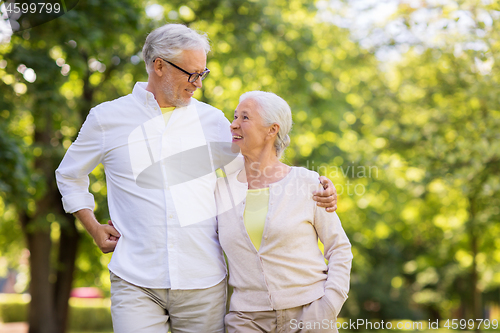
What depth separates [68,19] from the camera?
6.51 metres

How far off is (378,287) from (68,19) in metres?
16.0

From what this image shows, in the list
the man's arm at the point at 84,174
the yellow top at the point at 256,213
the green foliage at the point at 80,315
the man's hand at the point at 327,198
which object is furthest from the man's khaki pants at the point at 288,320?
the green foliage at the point at 80,315

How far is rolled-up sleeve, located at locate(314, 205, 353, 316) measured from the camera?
2715 millimetres

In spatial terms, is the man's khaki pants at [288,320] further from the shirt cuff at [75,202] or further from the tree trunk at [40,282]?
the tree trunk at [40,282]

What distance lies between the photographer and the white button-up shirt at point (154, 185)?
258 centimetres

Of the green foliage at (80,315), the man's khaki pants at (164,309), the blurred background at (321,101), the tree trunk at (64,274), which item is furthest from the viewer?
the green foliage at (80,315)

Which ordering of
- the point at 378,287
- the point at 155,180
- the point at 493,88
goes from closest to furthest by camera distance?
the point at 155,180 → the point at 493,88 → the point at 378,287

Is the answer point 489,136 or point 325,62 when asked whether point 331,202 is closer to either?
point 489,136

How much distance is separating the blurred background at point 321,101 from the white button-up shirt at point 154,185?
12.9 ft

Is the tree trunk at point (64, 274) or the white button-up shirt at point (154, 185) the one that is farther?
the tree trunk at point (64, 274)

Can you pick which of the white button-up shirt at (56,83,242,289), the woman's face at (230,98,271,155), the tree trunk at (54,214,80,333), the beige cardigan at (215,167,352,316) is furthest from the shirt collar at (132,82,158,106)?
the tree trunk at (54,214,80,333)

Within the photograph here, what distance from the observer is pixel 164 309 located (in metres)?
2.63

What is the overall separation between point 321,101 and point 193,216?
932cm

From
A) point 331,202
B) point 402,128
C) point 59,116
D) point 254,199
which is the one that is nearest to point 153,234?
point 254,199
